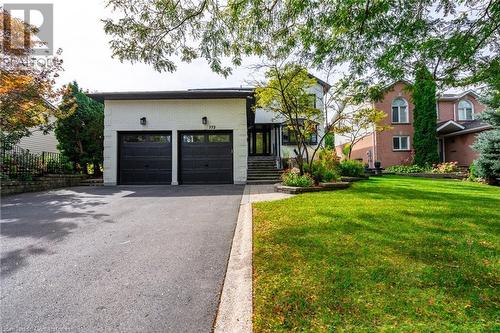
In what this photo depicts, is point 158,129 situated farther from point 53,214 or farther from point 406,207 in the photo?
point 406,207

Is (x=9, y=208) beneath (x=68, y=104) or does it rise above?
beneath

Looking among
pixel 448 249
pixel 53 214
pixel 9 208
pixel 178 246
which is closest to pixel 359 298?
pixel 448 249

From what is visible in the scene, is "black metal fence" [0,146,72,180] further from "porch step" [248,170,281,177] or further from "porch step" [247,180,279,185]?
"porch step" [248,170,281,177]

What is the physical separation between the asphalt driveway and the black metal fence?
→ 18.7 feet

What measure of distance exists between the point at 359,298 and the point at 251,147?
18.0 metres

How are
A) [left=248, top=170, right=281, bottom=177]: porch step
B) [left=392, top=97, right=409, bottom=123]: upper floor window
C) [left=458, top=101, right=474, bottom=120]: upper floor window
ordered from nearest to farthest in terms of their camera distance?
1. [left=248, top=170, right=281, bottom=177]: porch step
2. [left=392, top=97, right=409, bottom=123]: upper floor window
3. [left=458, top=101, right=474, bottom=120]: upper floor window

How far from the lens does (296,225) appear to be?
166 inches

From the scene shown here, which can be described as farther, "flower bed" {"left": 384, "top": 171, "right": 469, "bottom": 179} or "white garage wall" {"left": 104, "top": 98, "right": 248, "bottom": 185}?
"flower bed" {"left": 384, "top": 171, "right": 469, "bottom": 179}

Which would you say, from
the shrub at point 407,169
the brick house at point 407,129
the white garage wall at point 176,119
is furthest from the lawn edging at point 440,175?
the white garage wall at point 176,119

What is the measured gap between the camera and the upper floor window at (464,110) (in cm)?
2041

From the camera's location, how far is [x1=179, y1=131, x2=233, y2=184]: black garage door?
1221 cm

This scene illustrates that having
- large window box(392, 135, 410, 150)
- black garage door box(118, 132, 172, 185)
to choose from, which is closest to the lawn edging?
large window box(392, 135, 410, 150)

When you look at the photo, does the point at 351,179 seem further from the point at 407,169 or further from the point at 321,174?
the point at 407,169

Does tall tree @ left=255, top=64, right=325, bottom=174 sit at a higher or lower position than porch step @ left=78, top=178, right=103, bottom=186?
higher
